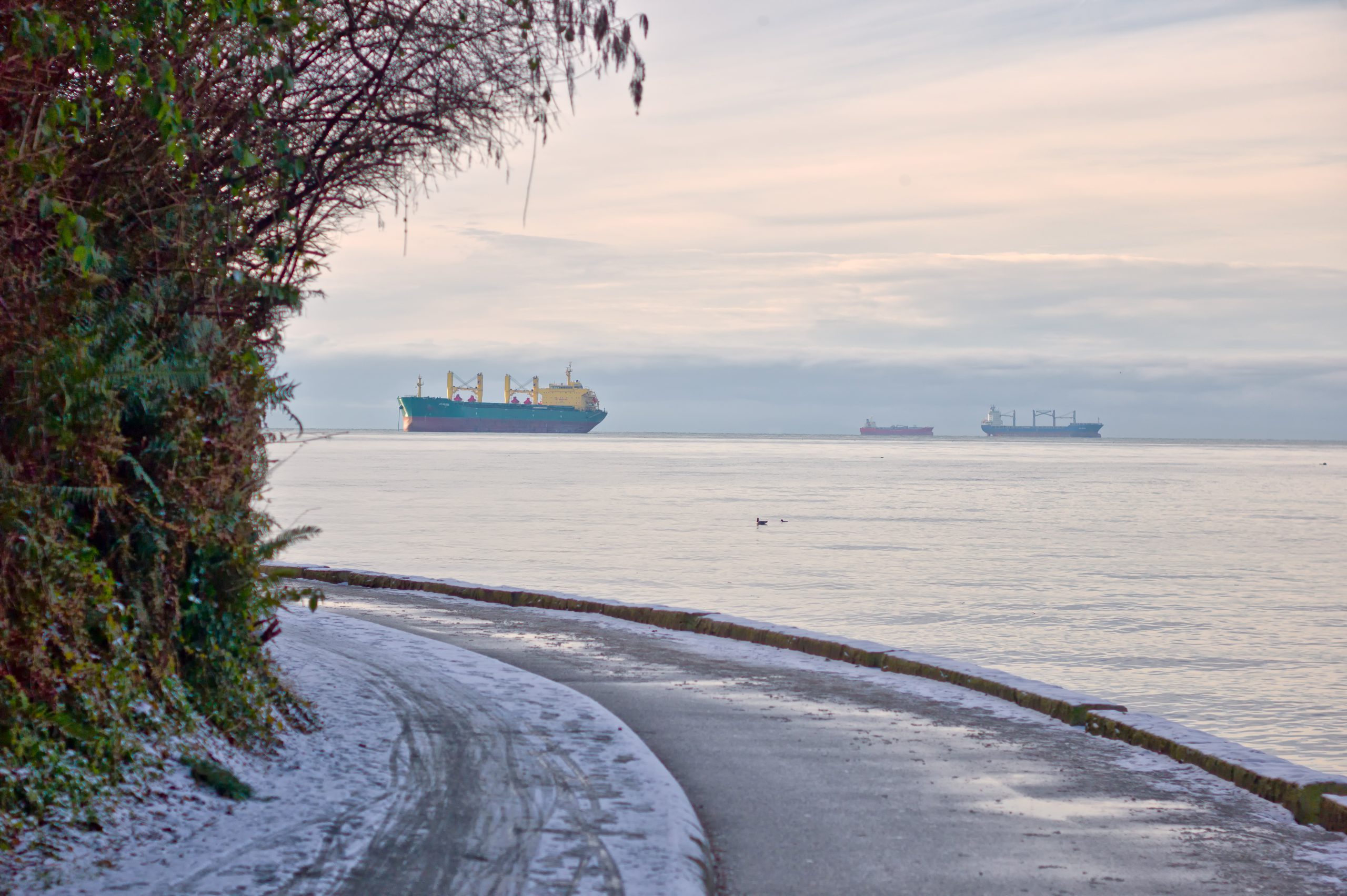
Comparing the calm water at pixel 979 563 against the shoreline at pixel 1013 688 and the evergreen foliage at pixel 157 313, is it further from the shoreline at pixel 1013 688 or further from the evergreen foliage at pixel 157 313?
the evergreen foliage at pixel 157 313

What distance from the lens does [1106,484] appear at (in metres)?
72.8

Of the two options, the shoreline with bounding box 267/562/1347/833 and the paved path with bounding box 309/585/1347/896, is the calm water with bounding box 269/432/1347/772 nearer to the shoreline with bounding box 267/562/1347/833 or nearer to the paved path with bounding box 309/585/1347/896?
the shoreline with bounding box 267/562/1347/833

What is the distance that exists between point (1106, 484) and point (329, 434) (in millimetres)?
71959

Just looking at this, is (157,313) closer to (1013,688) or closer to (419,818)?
(419,818)

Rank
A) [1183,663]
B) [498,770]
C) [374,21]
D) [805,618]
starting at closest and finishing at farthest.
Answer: [498,770] → [374,21] → [1183,663] → [805,618]

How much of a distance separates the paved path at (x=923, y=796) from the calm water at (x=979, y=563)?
155 inches

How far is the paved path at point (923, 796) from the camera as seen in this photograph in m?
5.18

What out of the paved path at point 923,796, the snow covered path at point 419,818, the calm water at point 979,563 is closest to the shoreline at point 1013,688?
the paved path at point 923,796

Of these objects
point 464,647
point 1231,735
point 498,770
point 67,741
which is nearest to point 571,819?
point 498,770

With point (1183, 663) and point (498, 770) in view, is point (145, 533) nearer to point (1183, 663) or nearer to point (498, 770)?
point (498, 770)

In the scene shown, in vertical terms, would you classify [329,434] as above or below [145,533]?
above

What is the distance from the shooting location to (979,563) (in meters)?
26.7

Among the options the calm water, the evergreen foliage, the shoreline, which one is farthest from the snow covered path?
the calm water

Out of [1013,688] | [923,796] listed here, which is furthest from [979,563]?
[923,796]
